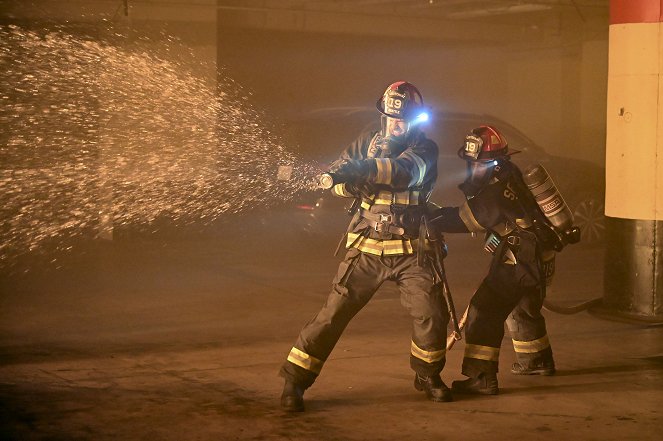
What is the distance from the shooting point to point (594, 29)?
22.6 meters

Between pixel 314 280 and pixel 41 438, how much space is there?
234 inches

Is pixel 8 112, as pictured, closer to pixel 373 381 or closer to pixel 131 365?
pixel 131 365

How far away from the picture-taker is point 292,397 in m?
6.80

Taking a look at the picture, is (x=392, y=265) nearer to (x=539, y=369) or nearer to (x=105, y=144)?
(x=539, y=369)

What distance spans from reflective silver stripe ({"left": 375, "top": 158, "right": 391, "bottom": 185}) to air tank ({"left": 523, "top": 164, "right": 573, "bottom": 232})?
1291 mm

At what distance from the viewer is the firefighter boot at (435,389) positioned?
7.04 meters

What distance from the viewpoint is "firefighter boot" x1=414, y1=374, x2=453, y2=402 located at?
704 centimetres

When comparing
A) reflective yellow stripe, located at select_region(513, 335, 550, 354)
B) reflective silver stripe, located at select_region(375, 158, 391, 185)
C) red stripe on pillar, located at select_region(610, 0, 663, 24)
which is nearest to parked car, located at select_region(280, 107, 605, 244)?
red stripe on pillar, located at select_region(610, 0, 663, 24)

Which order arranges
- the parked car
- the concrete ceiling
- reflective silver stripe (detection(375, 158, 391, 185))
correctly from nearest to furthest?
reflective silver stripe (detection(375, 158, 391, 185)) → the parked car → the concrete ceiling

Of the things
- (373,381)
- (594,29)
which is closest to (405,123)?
(373,381)

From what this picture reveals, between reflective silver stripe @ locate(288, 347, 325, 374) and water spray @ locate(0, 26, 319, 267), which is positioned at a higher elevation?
water spray @ locate(0, 26, 319, 267)

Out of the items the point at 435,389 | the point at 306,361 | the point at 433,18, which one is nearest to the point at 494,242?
the point at 435,389

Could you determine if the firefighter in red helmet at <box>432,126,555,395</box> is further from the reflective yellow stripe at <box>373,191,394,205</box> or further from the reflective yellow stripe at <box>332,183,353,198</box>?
the reflective yellow stripe at <box>332,183,353,198</box>

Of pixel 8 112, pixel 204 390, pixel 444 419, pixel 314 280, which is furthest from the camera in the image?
pixel 8 112
